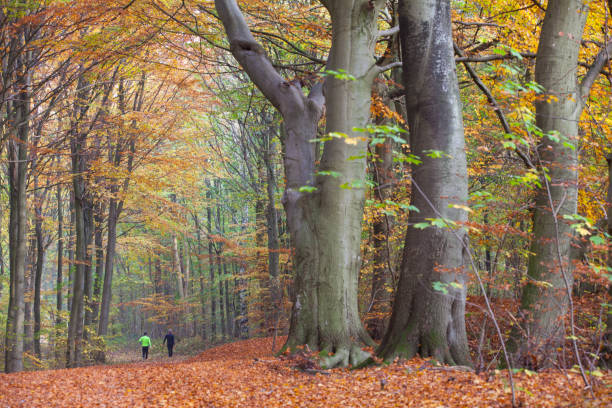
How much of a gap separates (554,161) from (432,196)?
1.37 metres

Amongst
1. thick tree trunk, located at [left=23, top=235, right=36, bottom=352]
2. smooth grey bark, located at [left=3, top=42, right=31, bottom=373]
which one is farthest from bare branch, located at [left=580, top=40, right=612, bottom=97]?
thick tree trunk, located at [left=23, top=235, right=36, bottom=352]

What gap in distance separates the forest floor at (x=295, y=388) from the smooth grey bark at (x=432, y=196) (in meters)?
→ 0.41

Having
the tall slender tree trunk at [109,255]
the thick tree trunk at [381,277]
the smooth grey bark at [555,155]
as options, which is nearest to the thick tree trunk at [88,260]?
the tall slender tree trunk at [109,255]

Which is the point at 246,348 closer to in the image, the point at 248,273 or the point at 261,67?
the point at 248,273

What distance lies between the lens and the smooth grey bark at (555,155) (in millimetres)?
5496

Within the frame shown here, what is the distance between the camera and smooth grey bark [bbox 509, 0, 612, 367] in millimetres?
5496

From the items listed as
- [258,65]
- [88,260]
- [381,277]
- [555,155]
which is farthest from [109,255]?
[555,155]

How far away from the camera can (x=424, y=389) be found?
15.9 ft

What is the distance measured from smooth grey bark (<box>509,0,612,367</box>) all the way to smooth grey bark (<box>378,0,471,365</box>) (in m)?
0.80

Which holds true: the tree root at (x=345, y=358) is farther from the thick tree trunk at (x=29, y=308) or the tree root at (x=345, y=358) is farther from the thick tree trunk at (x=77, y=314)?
the thick tree trunk at (x=29, y=308)

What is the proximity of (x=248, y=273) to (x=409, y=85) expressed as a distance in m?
Answer: 13.0

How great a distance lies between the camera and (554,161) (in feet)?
17.9

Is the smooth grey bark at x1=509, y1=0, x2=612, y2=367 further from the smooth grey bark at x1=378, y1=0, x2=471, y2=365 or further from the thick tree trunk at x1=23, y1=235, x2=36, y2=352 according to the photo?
the thick tree trunk at x1=23, y1=235, x2=36, y2=352

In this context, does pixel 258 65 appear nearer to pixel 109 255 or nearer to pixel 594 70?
pixel 594 70
